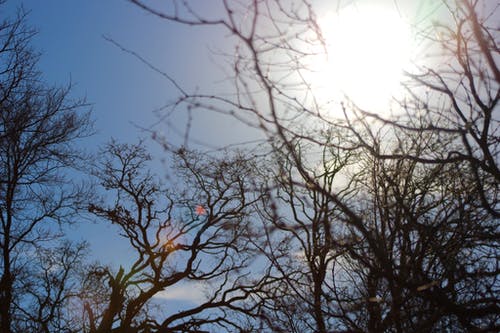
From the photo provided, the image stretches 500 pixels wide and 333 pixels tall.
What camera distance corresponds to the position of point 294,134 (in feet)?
Answer: 7.81

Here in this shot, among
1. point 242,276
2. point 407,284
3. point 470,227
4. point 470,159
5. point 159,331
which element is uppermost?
point 242,276

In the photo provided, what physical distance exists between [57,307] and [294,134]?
55.0 feet

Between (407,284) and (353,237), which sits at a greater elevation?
(353,237)

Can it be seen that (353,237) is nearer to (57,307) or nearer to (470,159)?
(470,159)

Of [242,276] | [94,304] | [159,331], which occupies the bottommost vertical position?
[159,331]

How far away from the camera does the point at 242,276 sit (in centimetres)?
1628

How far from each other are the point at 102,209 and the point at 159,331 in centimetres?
458

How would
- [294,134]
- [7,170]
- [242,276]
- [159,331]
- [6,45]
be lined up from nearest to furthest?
[294,134], [6,45], [7,170], [159,331], [242,276]

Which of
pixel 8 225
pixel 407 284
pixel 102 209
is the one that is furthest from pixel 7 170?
pixel 407 284

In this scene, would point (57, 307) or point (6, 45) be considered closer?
point (6, 45)

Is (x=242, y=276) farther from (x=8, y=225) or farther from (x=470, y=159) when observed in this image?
(x=470, y=159)

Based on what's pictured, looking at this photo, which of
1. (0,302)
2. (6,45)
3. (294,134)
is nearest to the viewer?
(294,134)

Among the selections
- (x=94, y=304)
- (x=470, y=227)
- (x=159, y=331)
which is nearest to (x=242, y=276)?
A: (x=159, y=331)

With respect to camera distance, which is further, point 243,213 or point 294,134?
point 243,213
